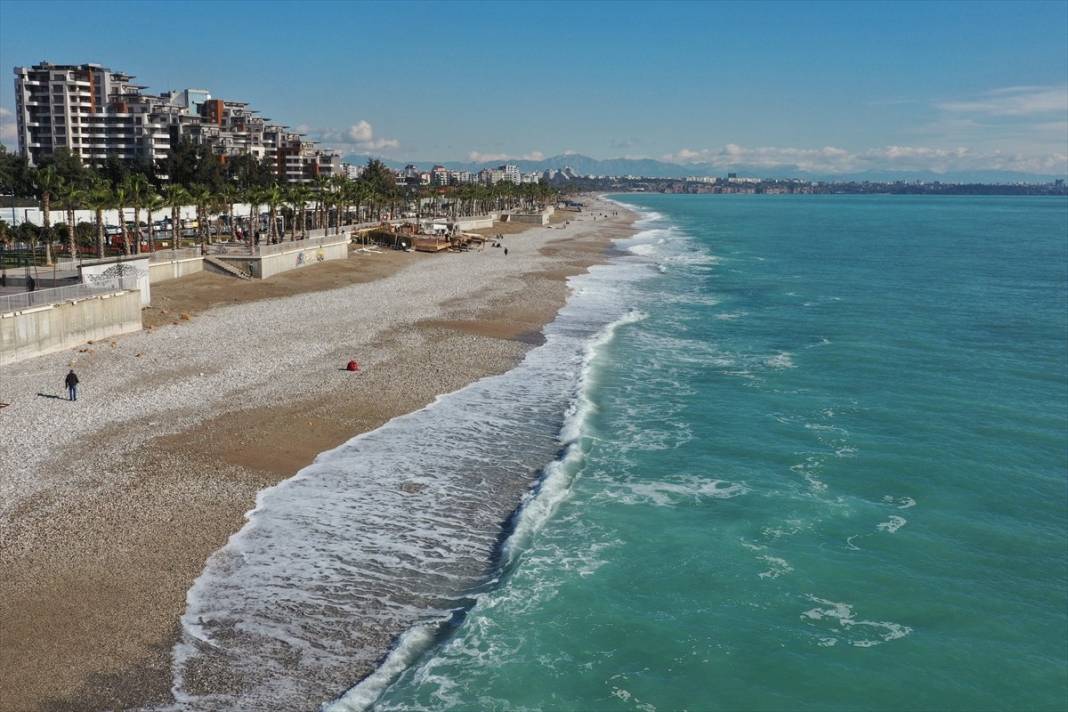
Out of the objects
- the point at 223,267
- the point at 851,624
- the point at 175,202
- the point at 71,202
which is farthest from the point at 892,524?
the point at 175,202

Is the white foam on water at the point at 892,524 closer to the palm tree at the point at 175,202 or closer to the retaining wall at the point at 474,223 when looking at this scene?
the palm tree at the point at 175,202

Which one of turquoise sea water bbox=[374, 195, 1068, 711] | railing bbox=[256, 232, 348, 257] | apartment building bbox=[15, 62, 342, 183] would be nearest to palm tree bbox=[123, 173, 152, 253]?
railing bbox=[256, 232, 348, 257]

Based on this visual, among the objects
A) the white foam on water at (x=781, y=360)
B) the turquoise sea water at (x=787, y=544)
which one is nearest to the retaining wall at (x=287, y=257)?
the turquoise sea water at (x=787, y=544)

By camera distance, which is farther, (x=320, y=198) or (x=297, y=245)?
(x=320, y=198)

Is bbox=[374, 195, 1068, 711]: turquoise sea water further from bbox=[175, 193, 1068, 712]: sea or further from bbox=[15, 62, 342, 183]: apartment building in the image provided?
bbox=[15, 62, 342, 183]: apartment building

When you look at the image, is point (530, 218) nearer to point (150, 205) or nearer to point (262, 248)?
point (262, 248)
